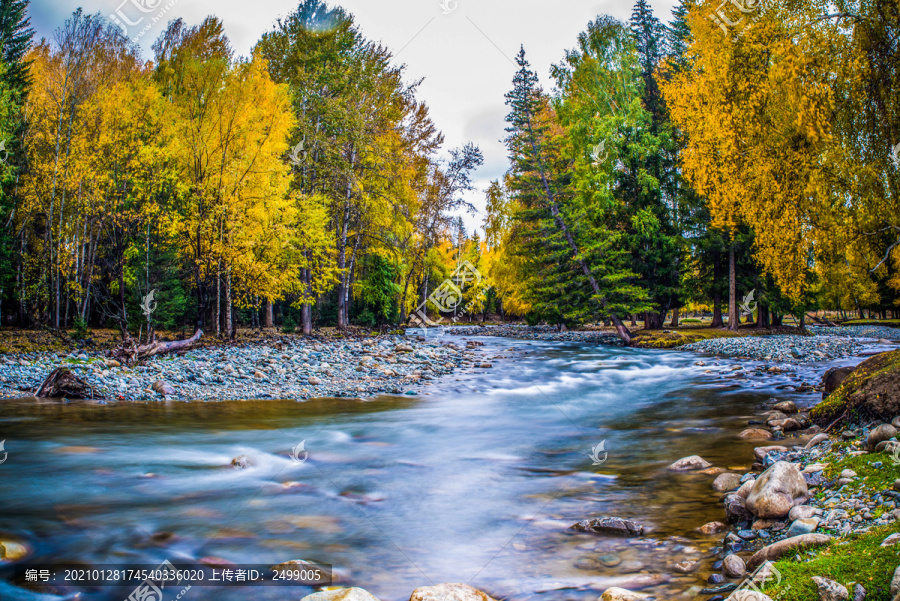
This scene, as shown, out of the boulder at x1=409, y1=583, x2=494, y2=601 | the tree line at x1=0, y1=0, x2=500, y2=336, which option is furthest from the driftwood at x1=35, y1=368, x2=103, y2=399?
the boulder at x1=409, y1=583, x2=494, y2=601

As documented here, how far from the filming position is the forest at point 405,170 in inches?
354

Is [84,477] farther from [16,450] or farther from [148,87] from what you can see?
[148,87]

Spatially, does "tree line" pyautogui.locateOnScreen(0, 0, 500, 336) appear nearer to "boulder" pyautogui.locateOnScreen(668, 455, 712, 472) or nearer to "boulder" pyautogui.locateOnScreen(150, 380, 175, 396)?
"boulder" pyautogui.locateOnScreen(150, 380, 175, 396)

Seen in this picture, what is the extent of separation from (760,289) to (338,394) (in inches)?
866

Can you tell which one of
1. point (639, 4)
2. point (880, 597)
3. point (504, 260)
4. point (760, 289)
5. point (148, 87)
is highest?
point (639, 4)

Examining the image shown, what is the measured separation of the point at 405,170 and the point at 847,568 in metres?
25.4

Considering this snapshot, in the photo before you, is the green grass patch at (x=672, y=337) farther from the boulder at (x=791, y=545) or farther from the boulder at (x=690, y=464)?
the boulder at (x=791, y=545)

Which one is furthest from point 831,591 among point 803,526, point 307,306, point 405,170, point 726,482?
point 405,170

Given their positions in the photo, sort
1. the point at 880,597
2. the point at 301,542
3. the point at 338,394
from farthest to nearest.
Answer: the point at 338,394
the point at 301,542
the point at 880,597

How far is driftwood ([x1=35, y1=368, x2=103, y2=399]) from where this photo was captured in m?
9.70

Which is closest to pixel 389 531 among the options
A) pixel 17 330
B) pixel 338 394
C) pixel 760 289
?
pixel 338 394

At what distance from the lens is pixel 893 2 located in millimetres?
7074

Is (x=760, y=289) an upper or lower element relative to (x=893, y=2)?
lower

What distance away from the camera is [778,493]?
3.96m
